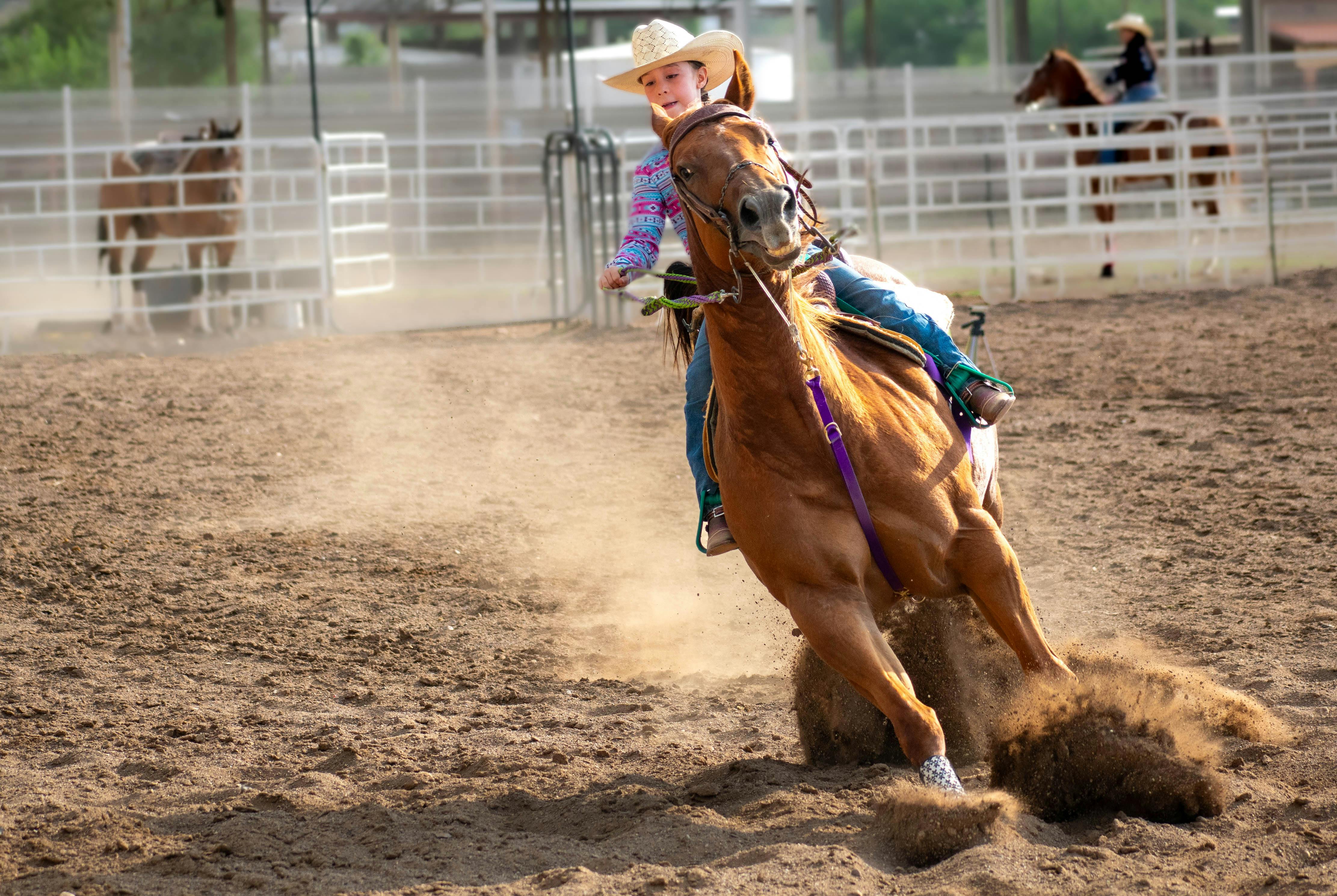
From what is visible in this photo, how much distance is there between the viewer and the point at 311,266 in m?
13.4

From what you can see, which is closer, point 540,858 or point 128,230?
point 540,858

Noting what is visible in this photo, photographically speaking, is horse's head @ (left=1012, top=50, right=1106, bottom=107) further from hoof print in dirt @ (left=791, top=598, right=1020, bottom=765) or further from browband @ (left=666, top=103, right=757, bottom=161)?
browband @ (left=666, top=103, right=757, bottom=161)

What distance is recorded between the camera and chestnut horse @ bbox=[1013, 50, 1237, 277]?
1508 cm

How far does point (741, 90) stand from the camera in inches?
132

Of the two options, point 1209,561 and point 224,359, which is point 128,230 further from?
point 1209,561

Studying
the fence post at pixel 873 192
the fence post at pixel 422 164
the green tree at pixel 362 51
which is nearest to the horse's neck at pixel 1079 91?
the fence post at pixel 873 192

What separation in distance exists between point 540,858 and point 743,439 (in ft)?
3.58

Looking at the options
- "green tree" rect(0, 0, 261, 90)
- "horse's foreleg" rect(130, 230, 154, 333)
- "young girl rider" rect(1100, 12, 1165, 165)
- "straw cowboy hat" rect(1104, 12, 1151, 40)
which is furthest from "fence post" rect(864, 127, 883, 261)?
"green tree" rect(0, 0, 261, 90)

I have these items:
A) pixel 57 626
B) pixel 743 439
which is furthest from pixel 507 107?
pixel 743 439

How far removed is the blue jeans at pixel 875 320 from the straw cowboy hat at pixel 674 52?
0.70 metres

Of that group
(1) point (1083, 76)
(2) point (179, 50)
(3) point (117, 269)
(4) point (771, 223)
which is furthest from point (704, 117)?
(2) point (179, 50)

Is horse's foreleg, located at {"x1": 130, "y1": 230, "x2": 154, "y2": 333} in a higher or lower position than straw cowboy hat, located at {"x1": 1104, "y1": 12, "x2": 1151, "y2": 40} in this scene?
lower

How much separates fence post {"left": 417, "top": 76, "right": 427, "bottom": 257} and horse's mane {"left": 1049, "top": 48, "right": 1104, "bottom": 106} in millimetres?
7316

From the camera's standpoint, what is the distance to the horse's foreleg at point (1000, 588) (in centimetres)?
339
